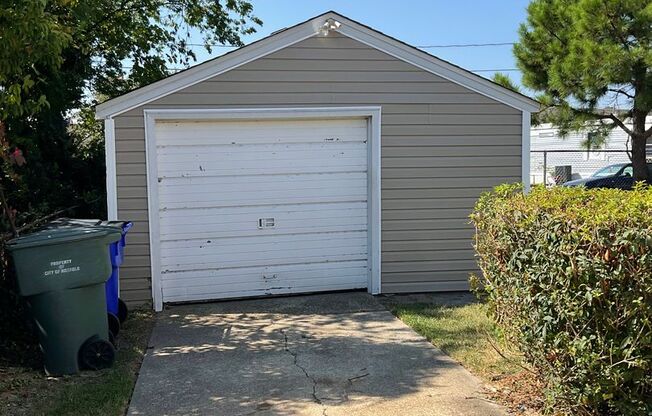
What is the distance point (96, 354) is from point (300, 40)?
4194 millimetres

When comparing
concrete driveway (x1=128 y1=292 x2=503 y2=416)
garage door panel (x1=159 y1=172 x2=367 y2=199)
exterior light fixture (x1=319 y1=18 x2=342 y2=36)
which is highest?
exterior light fixture (x1=319 y1=18 x2=342 y2=36)

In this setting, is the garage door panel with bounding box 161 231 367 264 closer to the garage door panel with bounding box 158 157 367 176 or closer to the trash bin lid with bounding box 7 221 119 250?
the garage door panel with bounding box 158 157 367 176

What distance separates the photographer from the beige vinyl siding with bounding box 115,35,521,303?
6.97 m

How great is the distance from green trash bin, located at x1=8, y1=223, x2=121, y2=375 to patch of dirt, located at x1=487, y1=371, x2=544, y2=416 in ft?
10.2

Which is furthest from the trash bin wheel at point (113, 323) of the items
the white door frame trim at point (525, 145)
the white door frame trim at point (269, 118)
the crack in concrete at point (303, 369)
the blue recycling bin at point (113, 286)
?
the white door frame trim at point (525, 145)

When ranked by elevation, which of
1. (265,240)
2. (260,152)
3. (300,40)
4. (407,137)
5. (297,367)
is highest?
(300,40)

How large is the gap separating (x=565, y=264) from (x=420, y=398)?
4.86ft

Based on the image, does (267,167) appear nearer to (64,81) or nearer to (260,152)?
(260,152)

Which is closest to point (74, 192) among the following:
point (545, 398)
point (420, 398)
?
point (420, 398)

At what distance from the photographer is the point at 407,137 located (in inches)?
289

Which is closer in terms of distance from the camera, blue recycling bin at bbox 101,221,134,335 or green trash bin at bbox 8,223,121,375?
green trash bin at bbox 8,223,121,375

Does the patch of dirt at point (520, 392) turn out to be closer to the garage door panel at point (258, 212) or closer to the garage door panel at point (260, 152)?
the garage door panel at point (258, 212)

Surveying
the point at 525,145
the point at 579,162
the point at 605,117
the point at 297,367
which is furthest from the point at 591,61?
the point at 579,162

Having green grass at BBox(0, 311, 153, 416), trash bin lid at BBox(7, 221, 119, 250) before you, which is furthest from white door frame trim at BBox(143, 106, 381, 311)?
green grass at BBox(0, 311, 153, 416)
